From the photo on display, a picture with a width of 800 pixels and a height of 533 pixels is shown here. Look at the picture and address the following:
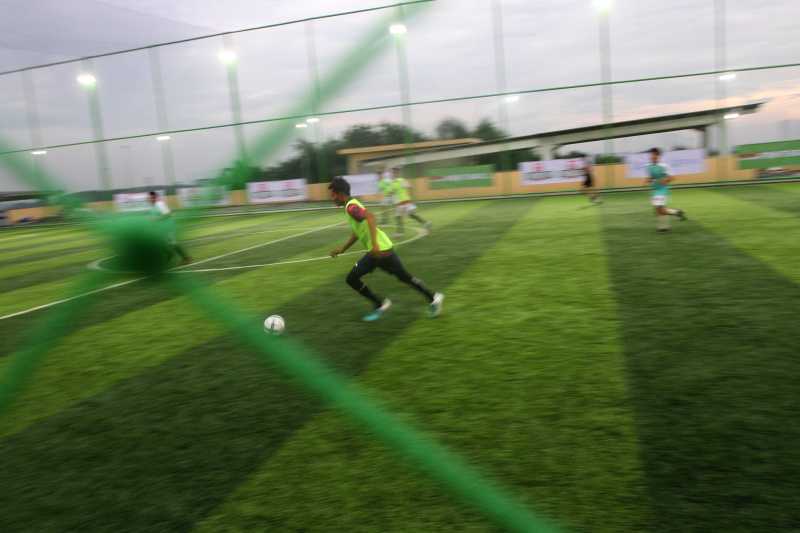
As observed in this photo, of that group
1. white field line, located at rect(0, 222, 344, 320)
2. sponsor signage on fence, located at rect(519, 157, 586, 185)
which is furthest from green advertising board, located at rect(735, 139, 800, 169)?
white field line, located at rect(0, 222, 344, 320)

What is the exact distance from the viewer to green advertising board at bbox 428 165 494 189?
2984 cm

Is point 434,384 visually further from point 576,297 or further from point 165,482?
point 576,297

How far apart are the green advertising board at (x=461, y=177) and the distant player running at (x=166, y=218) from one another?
29293mm

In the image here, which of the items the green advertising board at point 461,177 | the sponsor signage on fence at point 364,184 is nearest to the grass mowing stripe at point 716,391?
the green advertising board at point 461,177

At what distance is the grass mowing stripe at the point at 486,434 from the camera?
10.0 ft

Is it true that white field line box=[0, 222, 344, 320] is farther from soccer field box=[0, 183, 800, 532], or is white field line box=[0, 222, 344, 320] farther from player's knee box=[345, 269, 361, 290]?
player's knee box=[345, 269, 361, 290]

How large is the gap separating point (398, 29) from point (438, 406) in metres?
3.58

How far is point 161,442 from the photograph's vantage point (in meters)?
4.13

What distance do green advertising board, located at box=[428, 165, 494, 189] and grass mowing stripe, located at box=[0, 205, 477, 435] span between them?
21247 mm

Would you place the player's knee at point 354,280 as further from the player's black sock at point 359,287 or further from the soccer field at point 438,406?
the soccer field at point 438,406

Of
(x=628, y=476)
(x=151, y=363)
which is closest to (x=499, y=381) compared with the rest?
(x=628, y=476)

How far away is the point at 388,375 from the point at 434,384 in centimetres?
50

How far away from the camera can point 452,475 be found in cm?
136

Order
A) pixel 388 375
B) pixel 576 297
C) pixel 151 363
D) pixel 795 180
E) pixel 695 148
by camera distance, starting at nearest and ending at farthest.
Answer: pixel 388 375
pixel 151 363
pixel 576 297
pixel 795 180
pixel 695 148
